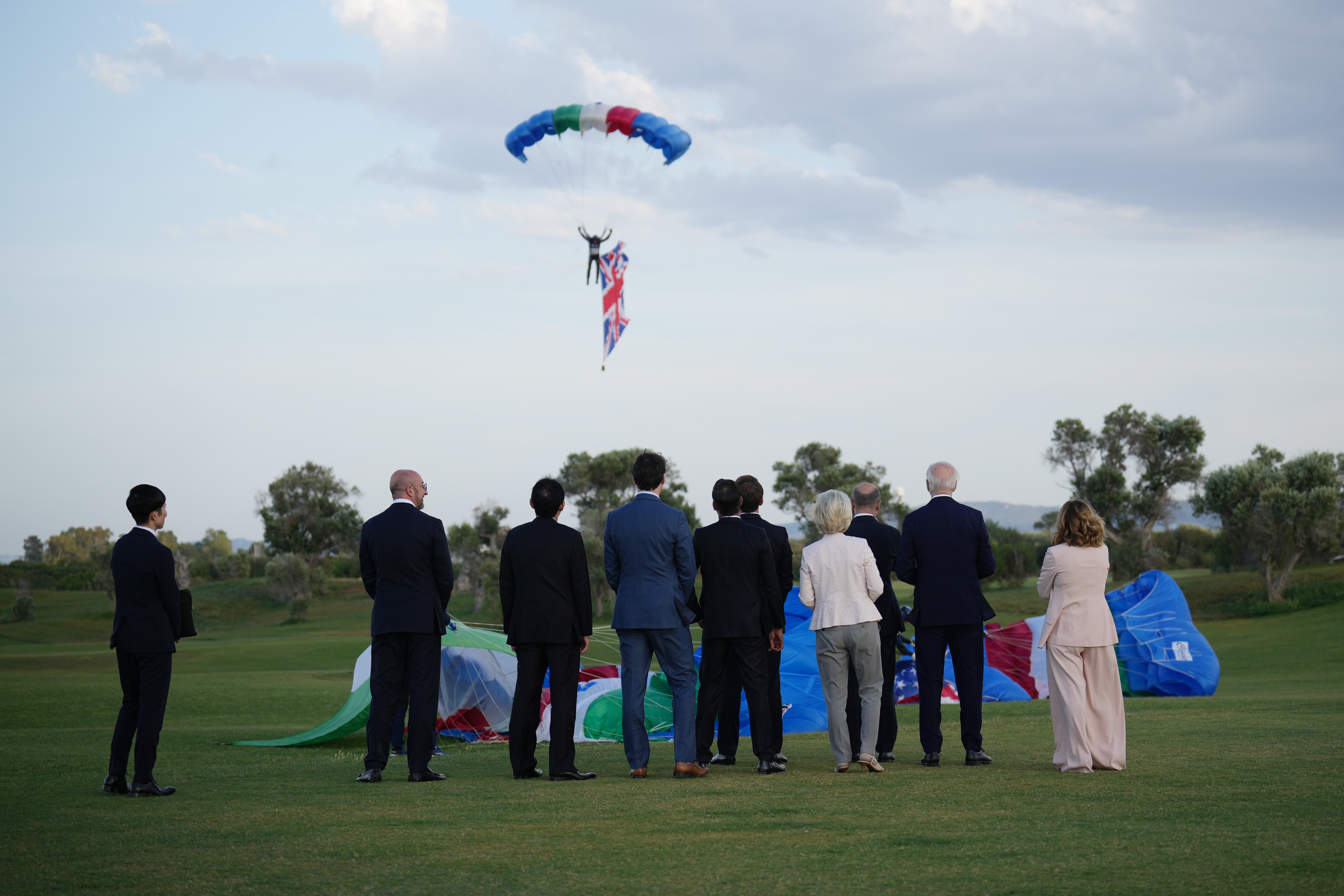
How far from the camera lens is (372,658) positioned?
8.05 metres

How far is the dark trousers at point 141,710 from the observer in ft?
23.6

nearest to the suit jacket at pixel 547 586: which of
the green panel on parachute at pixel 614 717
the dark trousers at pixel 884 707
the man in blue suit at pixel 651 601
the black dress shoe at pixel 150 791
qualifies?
the man in blue suit at pixel 651 601

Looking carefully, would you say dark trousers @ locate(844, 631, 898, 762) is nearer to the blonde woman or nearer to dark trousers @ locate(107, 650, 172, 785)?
the blonde woman

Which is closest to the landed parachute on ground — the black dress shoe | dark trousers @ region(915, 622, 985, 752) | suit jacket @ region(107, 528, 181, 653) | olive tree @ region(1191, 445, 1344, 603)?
dark trousers @ region(915, 622, 985, 752)

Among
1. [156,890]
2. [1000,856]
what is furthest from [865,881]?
[156,890]

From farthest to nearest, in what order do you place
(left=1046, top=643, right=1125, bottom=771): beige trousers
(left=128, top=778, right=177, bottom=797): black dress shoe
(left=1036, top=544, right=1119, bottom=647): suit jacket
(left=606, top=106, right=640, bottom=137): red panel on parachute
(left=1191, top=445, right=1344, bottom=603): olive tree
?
(left=1191, top=445, right=1344, bottom=603): olive tree → (left=606, top=106, right=640, bottom=137): red panel on parachute → (left=1036, top=544, right=1119, bottom=647): suit jacket → (left=1046, top=643, right=1125, bottom=771): beige trousers → (left=128, top=778, right=177, bottom=797): black dress shoe

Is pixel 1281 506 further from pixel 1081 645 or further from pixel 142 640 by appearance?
pixel 142 640

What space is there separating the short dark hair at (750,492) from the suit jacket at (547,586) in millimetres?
1277

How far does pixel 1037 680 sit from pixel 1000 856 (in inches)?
437

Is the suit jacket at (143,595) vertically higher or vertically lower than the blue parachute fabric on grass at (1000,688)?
higher

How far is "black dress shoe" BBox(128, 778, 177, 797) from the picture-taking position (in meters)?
7.19

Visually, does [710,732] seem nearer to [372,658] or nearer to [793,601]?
[372,658]

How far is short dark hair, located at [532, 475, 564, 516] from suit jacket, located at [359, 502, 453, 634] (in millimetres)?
692

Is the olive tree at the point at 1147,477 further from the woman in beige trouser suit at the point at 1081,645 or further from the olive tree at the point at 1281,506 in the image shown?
the woman in beige trouser suit at the point at 1081,645
